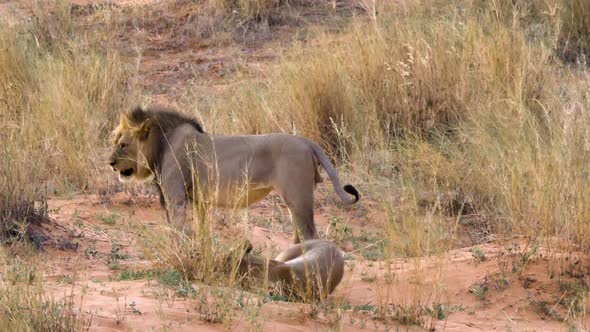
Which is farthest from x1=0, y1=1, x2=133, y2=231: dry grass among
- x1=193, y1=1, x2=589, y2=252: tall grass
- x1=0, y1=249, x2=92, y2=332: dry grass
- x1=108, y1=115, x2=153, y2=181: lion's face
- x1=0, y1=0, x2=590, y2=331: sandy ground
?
x1=0, y1=249, x2=92, y2=332: dry grass

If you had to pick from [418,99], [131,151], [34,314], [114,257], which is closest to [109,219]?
[131,151]

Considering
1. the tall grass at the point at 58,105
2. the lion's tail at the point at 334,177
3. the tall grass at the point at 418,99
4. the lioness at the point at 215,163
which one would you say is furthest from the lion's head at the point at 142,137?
the tall grass at the point at 418,99

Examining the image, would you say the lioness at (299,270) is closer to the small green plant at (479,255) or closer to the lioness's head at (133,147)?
the small green plant at (479,255)

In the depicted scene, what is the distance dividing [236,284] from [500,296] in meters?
1.80

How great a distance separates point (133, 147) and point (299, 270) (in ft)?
7.83

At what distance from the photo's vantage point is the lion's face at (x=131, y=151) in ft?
27.5

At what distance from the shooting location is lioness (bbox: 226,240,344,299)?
252 inches

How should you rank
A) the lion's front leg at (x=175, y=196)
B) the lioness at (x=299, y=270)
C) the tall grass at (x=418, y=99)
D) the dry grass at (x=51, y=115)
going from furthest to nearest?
the tall grass at (x=418, y=99)
the dry grass at (x=51, y=115)
the lion's front leg at (x=175, y=196)
the lioness at (x=299, y=270)

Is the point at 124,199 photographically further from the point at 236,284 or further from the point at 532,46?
the point at 532,46

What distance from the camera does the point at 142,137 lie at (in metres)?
8.41

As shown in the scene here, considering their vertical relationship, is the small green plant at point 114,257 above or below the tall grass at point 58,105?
above

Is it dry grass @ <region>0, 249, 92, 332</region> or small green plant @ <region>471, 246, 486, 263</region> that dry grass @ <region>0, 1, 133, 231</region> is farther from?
small green plant @ <region>471, 246, 486, 263</region>

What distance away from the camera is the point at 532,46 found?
11.5 m

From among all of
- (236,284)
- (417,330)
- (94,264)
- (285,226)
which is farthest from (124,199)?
(417,330)
